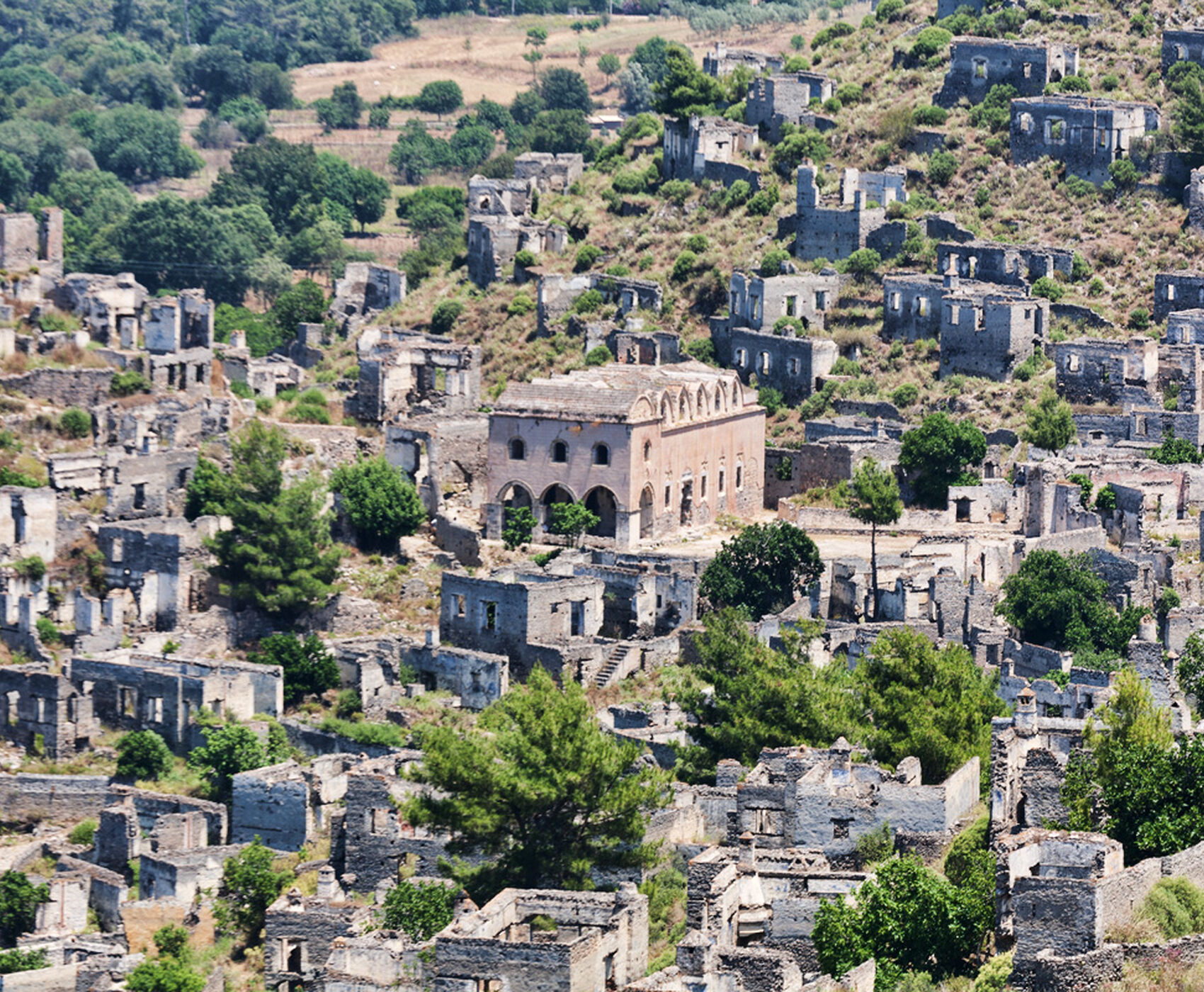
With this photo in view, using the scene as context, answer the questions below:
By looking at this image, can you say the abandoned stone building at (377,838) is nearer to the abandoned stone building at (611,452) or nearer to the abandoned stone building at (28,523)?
the abandoned stone building at (28,523)

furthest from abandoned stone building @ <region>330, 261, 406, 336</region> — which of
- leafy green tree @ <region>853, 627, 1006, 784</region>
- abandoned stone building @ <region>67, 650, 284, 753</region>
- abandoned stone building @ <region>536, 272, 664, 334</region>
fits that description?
leafy green tree @ <region>853, 627, 1006, 784</region>

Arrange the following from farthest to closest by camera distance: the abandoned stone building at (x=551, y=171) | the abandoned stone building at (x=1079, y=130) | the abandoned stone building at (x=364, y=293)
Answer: the abandoned stone building at (x=551, y=171) < the abandoned stone building at (x=364, y=293) < the abandoned stone building at (x=1079, y=130)

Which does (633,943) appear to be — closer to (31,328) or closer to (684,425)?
(684,425)

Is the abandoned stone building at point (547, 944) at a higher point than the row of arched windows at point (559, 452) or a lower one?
lower

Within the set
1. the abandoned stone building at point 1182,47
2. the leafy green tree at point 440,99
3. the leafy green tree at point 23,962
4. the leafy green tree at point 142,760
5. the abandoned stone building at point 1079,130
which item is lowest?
the leafy green tree at point 23,962

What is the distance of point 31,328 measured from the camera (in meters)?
91.7

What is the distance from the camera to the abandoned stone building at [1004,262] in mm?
94000

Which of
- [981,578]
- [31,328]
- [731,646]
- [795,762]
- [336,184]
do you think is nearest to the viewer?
[795,762]

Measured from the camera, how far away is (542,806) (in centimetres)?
5766

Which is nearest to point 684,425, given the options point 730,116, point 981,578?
point 981,578

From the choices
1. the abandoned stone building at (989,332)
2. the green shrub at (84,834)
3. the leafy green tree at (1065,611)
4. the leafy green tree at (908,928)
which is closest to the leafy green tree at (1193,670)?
the leafy green tree at (1065,611)

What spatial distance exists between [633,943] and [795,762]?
622 centimetres

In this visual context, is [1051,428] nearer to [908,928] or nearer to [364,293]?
[364,293]

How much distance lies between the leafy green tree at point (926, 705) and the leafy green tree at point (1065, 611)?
8156 mm
